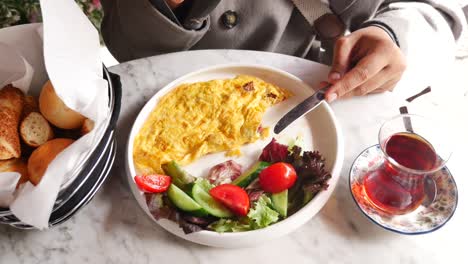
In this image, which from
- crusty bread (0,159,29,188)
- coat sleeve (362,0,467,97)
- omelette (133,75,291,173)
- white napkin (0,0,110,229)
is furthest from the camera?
coat sleeve (362,0,467,97)

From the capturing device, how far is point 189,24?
129 centimetres

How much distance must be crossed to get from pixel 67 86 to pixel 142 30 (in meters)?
0.57

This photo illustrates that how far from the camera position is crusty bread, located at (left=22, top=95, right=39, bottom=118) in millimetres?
982

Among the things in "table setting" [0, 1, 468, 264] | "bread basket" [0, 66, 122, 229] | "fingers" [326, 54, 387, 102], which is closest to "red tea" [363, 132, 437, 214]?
"table setting" [0, 1, 468, 264]

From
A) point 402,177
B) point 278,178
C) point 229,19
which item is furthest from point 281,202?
point 229,19

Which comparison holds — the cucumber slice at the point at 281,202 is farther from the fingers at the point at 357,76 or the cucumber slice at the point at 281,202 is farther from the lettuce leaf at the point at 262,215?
the fingers at the point at 357,76

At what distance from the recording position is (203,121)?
1.24 m

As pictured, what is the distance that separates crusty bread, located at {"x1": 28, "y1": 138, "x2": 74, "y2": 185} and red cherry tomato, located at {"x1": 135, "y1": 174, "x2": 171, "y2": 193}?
198 mm

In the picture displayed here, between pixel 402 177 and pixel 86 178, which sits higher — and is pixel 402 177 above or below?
below

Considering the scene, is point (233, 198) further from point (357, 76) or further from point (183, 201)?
point (357, 76)

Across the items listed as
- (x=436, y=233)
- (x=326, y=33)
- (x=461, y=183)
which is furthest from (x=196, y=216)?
(x=326, y=33)

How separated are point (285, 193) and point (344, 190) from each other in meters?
0.18

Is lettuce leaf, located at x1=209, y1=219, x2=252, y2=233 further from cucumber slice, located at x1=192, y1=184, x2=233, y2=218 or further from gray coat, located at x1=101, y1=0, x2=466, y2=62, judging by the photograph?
gray coat, located at x1=101, y1=0, x2=466, y2=62

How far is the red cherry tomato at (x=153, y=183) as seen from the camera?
986 mm
